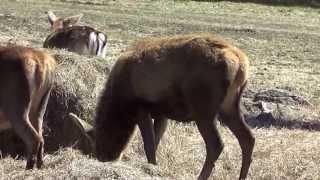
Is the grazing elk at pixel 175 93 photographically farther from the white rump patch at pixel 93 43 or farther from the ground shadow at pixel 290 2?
the ground shadow at pixel 290 2

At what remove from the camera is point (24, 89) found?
957 centimetres

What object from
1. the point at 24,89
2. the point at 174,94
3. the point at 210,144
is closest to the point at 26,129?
the point at 24,89

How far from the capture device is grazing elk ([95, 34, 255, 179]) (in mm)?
9250

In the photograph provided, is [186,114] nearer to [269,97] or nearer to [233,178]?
[233,178]

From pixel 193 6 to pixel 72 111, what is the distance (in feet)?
82.1

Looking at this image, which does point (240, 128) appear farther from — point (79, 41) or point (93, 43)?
point (93, 43)

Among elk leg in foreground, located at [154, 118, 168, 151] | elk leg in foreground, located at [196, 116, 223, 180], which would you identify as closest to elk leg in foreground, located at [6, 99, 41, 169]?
elk leg in foreground, located at [154, 118, 168, 151]

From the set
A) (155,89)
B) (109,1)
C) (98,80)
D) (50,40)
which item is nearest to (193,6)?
(109,1)

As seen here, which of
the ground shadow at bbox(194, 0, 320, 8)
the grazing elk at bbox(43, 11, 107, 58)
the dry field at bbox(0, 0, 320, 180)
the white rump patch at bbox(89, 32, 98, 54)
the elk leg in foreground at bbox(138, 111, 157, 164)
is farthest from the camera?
the ground shadow at bbox(194, 0, 320, 8)

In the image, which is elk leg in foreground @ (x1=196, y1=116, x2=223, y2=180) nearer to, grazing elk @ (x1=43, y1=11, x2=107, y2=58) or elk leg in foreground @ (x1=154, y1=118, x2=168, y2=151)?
elk leg in foreground @ (x1=154, y1=118, x2=168, y2=151)

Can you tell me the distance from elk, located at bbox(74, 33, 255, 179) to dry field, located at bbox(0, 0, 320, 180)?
362 millimetres

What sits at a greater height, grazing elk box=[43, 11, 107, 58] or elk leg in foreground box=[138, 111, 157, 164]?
elk leg in foreground box=[138, 111, 157, 164]

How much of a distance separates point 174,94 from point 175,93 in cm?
2

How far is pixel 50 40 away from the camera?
15.3m
